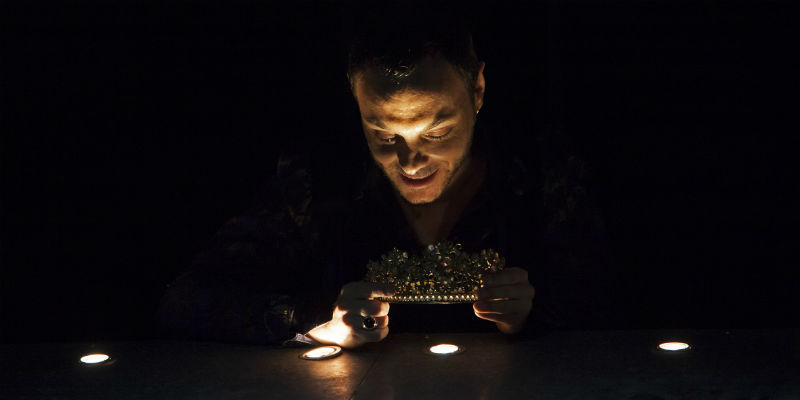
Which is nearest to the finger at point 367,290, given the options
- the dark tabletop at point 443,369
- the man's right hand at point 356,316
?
the man's right hand at point 356,316

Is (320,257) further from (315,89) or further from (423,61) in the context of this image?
(423,61)

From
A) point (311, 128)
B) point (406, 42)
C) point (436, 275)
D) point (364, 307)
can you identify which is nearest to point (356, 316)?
point (364, 307)

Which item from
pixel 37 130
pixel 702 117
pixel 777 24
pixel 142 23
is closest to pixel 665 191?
pixel 702 117

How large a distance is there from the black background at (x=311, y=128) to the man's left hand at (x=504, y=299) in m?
0.70

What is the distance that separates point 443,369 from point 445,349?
7.4 inches

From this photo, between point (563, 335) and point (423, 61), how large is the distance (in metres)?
0.93

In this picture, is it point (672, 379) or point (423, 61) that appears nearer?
point (672, 379)

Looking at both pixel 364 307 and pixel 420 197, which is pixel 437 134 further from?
pixel 364 307

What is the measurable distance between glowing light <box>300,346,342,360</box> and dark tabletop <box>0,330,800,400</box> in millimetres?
31

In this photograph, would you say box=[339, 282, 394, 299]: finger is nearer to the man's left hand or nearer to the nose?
the man's left hand

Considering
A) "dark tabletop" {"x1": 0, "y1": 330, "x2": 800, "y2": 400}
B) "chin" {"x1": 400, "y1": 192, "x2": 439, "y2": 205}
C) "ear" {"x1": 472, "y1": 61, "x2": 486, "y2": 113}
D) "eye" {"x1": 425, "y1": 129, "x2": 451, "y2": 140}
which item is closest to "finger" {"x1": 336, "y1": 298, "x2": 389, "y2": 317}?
"dark tabletop" {"x1": 0, "y1": 330, "x2": 800, "y2": 400}

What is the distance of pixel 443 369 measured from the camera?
2.11 meters

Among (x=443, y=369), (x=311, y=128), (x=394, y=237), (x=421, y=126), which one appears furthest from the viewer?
(x=311, y=128)

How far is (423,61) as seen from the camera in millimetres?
2457
